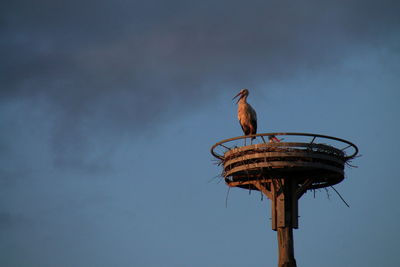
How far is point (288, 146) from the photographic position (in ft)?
70.4

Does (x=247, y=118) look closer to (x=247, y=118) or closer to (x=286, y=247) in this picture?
(x=247, y=118)

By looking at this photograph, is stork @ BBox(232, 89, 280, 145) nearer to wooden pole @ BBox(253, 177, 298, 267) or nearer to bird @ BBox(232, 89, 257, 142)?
bird @ BBox(232, 89, 257, 142)

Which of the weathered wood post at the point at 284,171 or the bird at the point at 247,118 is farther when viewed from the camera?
the bird at the point at 247,118

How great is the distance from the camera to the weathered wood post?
2139 centimetres

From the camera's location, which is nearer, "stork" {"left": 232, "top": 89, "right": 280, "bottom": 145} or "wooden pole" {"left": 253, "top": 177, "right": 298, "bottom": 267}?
"wooden pole" {"left": 253, "top": 177, "right": 298, "bottom": 267}

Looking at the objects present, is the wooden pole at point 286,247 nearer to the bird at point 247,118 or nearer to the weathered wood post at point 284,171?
the weathered wood post at point 284,171

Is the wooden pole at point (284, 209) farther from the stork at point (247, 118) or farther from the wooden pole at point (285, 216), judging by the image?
the stork at point (247, 118)

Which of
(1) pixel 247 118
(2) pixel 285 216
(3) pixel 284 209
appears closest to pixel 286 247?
(2) pixel 285 216

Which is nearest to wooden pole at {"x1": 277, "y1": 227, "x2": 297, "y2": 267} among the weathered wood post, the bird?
the weathered wood post

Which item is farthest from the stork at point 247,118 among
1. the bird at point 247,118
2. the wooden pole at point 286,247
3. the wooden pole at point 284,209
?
the wooden pole at point 286,247

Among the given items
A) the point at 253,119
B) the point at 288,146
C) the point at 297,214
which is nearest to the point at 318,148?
the point at 288,146

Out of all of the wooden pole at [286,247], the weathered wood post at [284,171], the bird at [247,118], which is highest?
the bird at [247,118]

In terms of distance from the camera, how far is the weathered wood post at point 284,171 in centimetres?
2139

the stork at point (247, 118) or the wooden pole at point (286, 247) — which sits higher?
the stork at point (247, 118)
